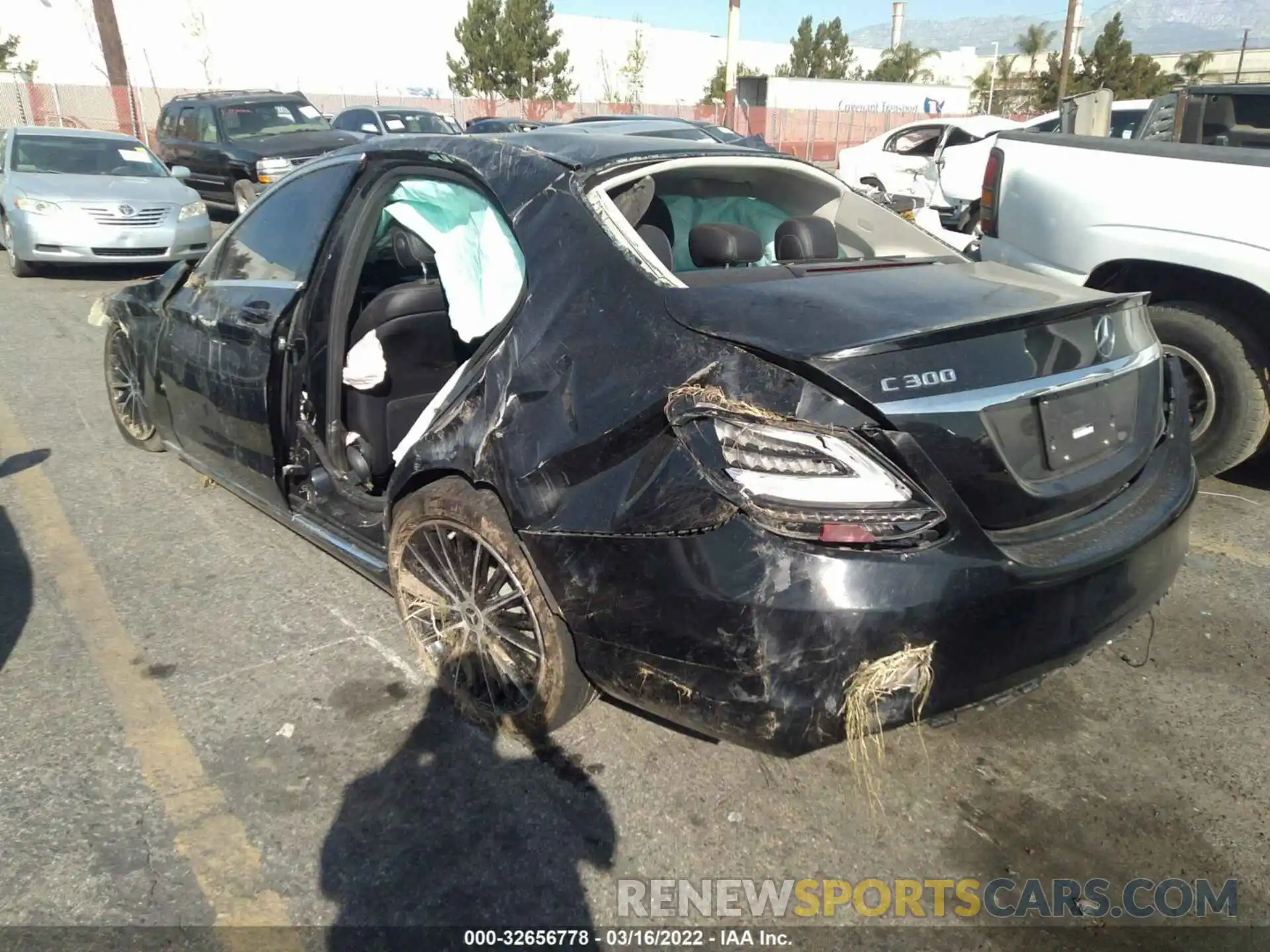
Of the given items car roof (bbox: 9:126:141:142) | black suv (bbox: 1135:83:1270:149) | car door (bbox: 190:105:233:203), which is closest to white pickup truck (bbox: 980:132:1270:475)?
black suv (bbox: 1135:83:1270:149)

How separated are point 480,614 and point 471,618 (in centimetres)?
6

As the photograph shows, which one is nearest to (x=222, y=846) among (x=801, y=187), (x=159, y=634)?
(x=159, y=634)

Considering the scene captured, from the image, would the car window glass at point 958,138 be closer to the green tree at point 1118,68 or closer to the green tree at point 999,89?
the green tree at point 1118,68

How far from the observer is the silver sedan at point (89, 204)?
1011 cm

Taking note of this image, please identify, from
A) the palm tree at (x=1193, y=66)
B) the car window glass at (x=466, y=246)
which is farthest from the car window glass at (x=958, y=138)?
the palm tree at (x=1193, y=66)

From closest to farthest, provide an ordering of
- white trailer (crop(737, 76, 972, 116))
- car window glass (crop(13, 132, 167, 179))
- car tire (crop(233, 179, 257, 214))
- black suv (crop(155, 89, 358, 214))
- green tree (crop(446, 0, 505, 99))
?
car window glass (crop(13, 132, 167, 179)) → car tire (crop(233, 179, 257, 214)) → black suv (crop(155, 89, 358, 214)) → green tree (crop(446, 0, 505, 99)) → white trailer (crop(737, 76, 972, 116))

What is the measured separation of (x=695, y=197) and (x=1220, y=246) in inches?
98.1

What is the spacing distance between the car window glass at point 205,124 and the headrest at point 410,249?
12.7 m

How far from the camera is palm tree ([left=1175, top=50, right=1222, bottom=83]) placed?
142 ft

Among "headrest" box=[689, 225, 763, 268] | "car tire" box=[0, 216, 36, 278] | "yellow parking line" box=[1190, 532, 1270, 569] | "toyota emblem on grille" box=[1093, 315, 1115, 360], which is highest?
"headrest" box=[689, 225, 763, 268]

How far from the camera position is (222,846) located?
2.45m

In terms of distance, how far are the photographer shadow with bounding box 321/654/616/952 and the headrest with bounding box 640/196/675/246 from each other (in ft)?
5.77

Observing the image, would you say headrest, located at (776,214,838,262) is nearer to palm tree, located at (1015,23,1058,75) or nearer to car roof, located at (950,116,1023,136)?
car roof, located at (950,116,1023,136)

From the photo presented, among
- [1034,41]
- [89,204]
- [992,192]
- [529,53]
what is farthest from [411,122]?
[1034,41]
